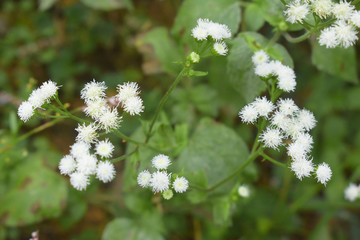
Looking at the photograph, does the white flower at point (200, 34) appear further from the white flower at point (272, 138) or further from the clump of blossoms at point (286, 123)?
the white flower at point (272, 138)

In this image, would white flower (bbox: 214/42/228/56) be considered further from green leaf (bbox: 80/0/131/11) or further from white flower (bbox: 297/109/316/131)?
green leaf (bbox: 80/0/131/11)

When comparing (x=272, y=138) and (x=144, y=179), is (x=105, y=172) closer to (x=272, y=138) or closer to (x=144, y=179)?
(x=144, y=179)

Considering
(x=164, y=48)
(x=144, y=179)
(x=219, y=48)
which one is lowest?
(x=164, y=48)

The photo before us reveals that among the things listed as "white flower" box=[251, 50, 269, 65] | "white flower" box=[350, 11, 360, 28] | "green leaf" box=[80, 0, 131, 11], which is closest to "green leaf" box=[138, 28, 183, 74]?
"green leaf" box=[80, 0, 131, 11]

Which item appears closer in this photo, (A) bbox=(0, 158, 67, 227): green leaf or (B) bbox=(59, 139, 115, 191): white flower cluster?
(B) bbox=(59, 139, 115, 191): white flower cluster

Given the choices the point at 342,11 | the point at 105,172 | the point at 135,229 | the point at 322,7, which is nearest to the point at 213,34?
the point at 322,7

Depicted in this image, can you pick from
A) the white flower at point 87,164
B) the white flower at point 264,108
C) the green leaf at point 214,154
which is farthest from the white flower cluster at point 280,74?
the white flower at point 87,164

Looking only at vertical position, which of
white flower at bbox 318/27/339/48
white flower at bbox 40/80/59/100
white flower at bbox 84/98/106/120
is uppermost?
white flower at bbox 318/27/339/48
